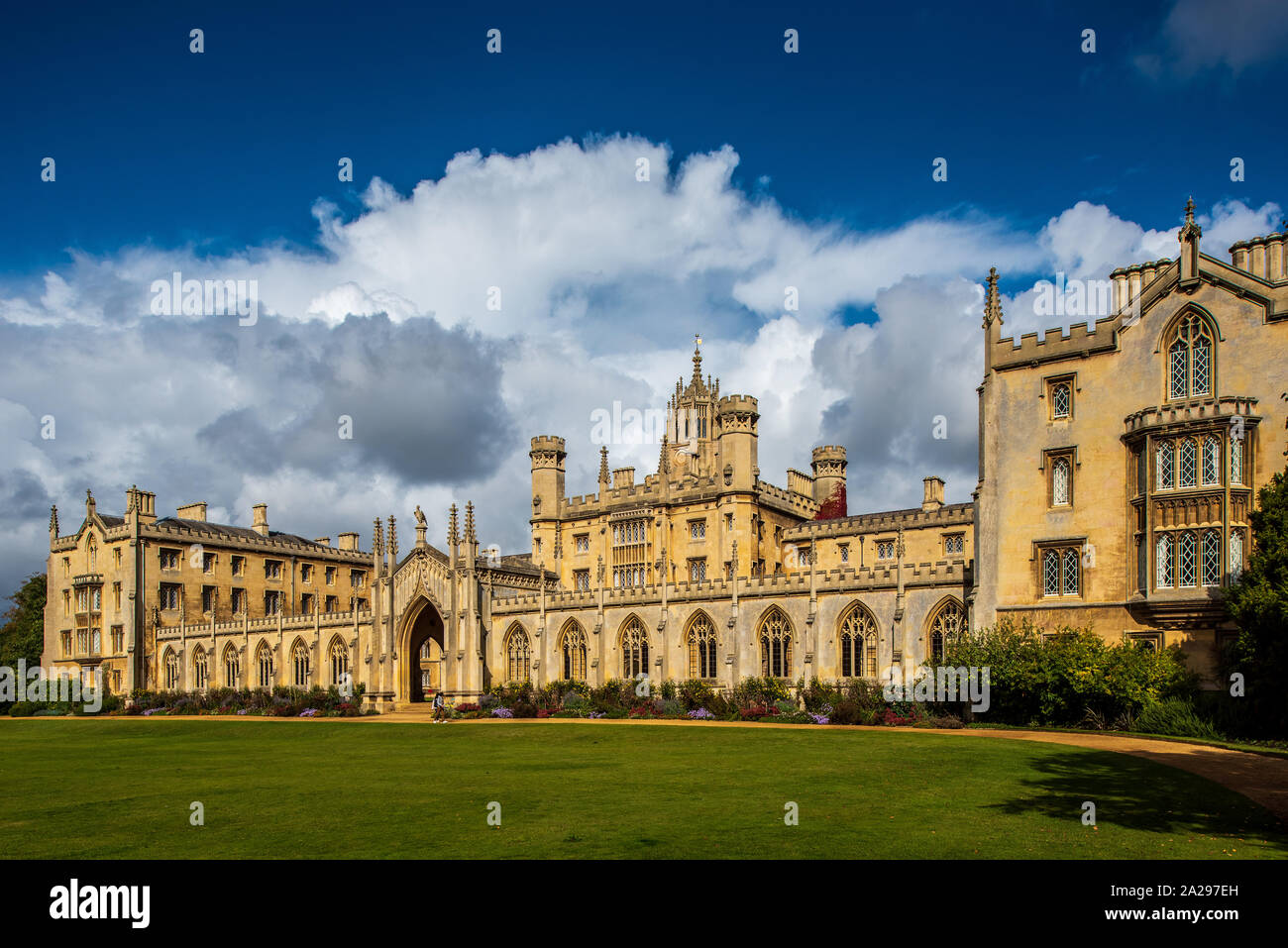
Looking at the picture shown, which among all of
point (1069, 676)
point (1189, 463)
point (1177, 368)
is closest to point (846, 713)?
point (1069, 676)

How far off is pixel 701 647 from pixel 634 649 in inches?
154

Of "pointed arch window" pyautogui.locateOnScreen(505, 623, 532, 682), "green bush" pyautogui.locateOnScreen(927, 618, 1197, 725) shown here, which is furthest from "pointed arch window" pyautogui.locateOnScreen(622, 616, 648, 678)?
"green bush" pyautogui.locateOnScreen(927, 618, 1197, 725)

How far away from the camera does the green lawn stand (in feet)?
39.0

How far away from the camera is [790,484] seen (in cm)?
5891

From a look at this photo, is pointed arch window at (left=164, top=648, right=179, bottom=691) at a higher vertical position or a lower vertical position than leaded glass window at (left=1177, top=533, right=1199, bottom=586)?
lower

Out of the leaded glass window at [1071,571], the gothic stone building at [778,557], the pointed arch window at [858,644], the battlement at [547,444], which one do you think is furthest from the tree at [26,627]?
the leaded glass window at [1071,571]

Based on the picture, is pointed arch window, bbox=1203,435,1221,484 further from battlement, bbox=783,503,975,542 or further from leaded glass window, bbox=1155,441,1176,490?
battlement, bbox=783,503,975,542

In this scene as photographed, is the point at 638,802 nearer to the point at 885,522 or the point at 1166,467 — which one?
the point at 1166,467

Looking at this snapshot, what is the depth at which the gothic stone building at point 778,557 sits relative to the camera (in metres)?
30.5

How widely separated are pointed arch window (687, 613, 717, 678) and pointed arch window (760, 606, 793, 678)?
8.56ft

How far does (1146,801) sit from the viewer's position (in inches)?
585
